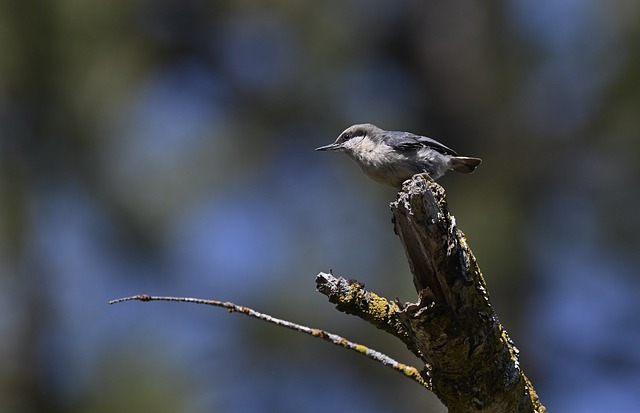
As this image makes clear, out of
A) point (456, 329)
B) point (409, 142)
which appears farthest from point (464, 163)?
point (456, 329)

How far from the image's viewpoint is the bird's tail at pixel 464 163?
3.87m

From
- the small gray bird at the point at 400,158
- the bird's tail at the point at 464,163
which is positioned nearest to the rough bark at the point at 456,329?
the small gray bird at the point at 400,158

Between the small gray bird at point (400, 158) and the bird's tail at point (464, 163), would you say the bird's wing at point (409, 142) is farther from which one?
the bird's tail at point (464, 163)

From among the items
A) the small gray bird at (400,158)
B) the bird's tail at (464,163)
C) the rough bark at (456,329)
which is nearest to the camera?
the rough bark at (456,329)

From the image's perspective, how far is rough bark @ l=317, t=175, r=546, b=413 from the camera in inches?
78.5

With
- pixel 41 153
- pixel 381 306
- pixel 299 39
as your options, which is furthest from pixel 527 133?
pixel 381 306

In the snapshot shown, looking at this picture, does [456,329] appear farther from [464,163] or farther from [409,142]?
[464,163]

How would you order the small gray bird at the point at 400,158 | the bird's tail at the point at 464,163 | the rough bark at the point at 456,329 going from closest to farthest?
the rough bark at the point at 456,329, the small gray bird at the point at 400,158, the bird's tail at the point at 464,163

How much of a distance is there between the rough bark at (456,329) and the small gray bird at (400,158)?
4.97 feet

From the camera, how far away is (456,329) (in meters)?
1.99

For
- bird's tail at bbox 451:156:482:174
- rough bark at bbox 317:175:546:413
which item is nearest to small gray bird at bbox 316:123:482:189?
bird's tail at bbox 451:156:482:174

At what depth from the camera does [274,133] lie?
6.94 metres

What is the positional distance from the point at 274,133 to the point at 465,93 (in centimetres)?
164

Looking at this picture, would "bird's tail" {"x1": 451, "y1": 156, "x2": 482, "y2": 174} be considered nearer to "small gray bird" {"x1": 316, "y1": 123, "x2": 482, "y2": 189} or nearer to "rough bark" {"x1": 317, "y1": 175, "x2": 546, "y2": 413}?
"small gray bird" {"x1": 316, "y1": 123, "x2": 482, "y2": 189}
